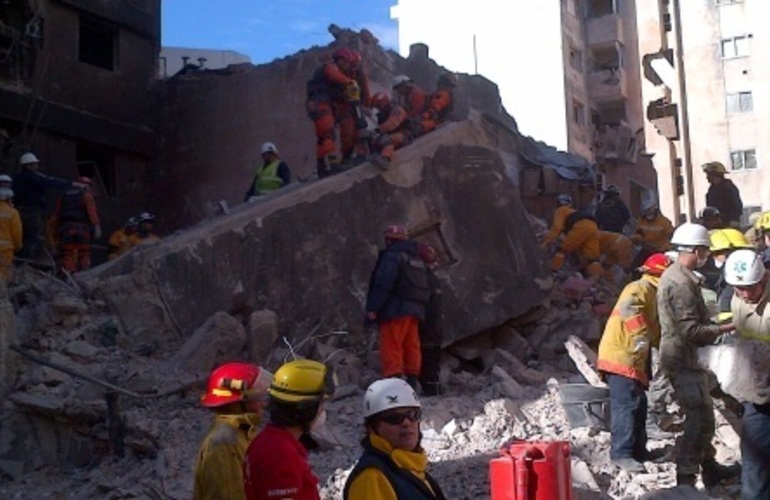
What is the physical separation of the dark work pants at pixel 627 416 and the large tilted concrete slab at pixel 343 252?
3316mm

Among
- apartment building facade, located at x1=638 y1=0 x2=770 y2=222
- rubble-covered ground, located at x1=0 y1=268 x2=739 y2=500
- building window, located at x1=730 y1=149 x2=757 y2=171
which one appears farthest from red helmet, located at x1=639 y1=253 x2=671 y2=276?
building window, located at x1=730 y1=149 x2=757 y2=171

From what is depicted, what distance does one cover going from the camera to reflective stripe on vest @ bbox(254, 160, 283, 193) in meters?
11.2

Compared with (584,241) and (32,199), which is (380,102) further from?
(32,199)

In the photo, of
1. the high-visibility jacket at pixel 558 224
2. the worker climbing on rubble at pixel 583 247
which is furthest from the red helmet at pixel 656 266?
the high-visibility jacket at pixel 558 224

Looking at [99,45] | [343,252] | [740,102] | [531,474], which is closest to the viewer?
[531,474]

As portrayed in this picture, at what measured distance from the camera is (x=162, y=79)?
17000mm

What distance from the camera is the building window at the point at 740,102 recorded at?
30859 millimetres

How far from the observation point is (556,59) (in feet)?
107

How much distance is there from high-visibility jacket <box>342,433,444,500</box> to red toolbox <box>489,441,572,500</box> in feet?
4.60

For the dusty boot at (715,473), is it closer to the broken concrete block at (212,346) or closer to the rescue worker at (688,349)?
the rescue worker at (688,349)

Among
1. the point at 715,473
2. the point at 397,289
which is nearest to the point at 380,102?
the point at 397,289

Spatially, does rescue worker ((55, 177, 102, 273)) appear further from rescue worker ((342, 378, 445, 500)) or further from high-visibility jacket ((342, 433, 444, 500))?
high-visibility jacket ((342, 433, 444, 500))

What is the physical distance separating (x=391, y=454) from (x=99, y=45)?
14.8m

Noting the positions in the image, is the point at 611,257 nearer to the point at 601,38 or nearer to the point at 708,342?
the point at 708,342
